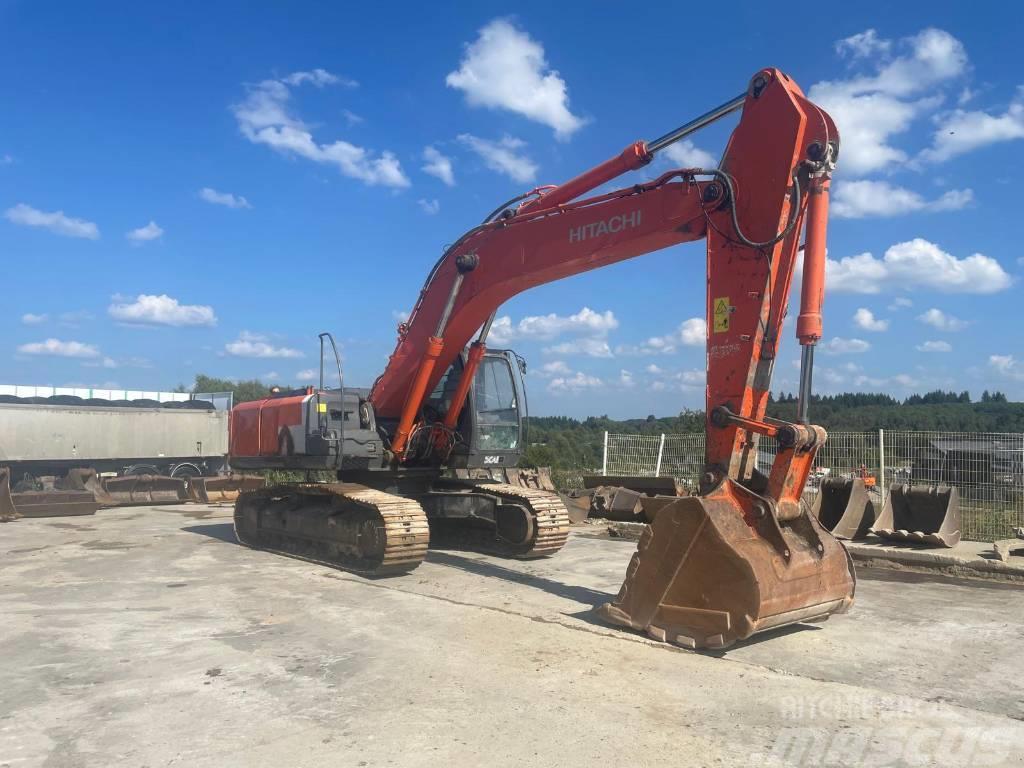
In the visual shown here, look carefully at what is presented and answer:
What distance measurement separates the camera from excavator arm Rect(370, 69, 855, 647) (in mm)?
5789

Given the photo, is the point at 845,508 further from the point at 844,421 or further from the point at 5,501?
the point at 5,501

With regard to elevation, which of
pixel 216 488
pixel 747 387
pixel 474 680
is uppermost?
pixel 747 387

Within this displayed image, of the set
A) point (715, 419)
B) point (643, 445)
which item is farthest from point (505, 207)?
point (643, 445)

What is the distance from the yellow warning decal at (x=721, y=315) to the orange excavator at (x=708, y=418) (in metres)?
0.02

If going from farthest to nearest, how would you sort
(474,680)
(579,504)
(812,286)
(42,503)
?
(42,503) → (579,504) → (812,286) → (474,680)

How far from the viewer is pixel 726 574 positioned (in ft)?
18.6

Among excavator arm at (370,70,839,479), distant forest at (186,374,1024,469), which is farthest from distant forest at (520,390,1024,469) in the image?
excavator arm at (370,70,839,479)

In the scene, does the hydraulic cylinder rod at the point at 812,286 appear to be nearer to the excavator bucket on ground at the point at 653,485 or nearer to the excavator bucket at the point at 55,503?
the excavator bucket on ground at the point at 653,485

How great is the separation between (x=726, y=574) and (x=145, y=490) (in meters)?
16.8

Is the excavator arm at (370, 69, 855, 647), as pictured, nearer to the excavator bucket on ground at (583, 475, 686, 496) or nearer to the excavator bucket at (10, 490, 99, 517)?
the excavator bucket on ground at (583, 475, 686, 496)

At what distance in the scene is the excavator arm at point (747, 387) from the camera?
579 cm

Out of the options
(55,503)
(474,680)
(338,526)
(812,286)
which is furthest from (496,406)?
(55,503)

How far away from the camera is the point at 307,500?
10.7m

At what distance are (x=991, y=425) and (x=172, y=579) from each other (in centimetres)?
1582
